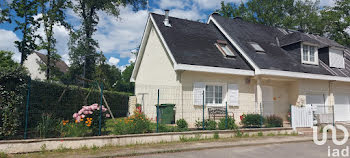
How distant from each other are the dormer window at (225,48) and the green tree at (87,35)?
49.1ft

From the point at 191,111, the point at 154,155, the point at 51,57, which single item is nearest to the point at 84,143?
the point at 154,155

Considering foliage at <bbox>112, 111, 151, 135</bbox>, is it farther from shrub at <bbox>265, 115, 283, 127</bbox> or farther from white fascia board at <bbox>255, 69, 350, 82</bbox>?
white fascia board at <bbox>255, 69, 350, 82</bbox>

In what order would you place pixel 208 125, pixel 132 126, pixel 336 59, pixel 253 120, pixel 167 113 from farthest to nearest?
pixel 336 59 < pixel 167 113 < pixel 253 120 < pixel 208 125 < pixel 132 126

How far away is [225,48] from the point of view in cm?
1435

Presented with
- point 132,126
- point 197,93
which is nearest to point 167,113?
point 197,93

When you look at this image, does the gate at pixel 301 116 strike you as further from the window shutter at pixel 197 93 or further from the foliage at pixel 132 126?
the foliage at pixel 132 126

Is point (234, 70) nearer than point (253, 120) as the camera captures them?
No

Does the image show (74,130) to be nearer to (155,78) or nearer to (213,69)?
(213,69)

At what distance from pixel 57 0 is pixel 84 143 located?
62.5ft

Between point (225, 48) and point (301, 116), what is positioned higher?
point (225, 48)

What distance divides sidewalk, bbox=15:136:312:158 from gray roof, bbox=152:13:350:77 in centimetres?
419

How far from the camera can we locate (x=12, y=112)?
6754 millimetres

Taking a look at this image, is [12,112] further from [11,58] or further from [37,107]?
[11,58]

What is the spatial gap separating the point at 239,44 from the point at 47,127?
11.1 meters
